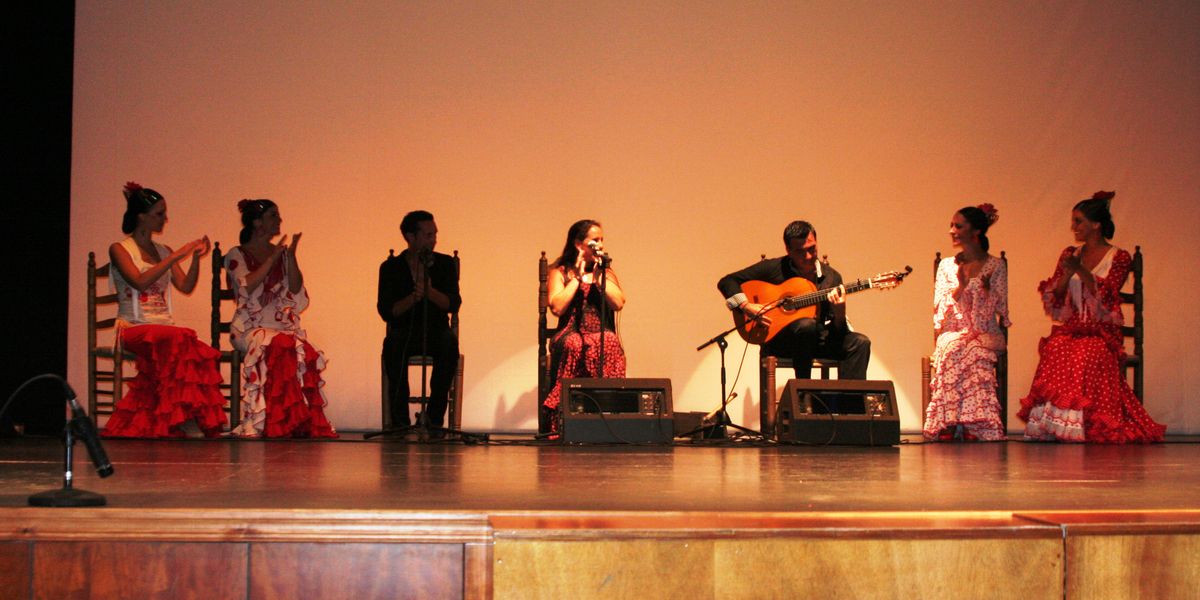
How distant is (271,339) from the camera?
4.48m

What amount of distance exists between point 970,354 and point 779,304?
82 cm

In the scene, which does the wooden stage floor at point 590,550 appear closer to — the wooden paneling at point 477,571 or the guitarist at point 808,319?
the wooden paneling at point 477,571

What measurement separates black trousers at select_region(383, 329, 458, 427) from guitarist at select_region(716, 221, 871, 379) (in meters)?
1.22

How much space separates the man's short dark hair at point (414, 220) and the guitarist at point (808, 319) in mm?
1310

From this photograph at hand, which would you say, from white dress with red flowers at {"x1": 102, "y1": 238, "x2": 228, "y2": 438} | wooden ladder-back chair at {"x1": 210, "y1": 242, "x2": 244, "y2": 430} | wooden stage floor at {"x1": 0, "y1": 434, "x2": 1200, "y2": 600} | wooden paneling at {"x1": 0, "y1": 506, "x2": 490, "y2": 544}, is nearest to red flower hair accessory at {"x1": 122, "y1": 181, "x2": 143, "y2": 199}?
white dress with red flowers at {"x1": 102, "y1": 238, "x2": 228, "y2": 438}

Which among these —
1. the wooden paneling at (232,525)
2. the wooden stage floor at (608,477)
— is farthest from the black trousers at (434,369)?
the wooden paneling at (232,525)

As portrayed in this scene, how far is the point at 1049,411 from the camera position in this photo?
448 cm

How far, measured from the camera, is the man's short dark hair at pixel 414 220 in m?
4.72

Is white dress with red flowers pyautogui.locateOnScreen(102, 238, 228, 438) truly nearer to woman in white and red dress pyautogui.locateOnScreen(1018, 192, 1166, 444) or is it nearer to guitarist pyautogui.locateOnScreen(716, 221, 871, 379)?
guitarist pyautogui.locateOnScreen(716, 221, 871, 379)

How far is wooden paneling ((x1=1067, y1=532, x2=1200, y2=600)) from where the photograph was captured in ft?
5.22

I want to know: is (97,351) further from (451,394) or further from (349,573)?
(349,573)

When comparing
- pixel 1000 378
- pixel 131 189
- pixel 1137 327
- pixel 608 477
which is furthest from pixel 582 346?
pixel 1137 327

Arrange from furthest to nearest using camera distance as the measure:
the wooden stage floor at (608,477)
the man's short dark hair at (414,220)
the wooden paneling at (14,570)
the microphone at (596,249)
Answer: the man's short dark hair at (414,220), the microphone at (596,249), the wooden stage floor at (608,477), the wooden paneling at (14,570)

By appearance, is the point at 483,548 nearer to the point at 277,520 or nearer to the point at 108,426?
the point at 277,520
